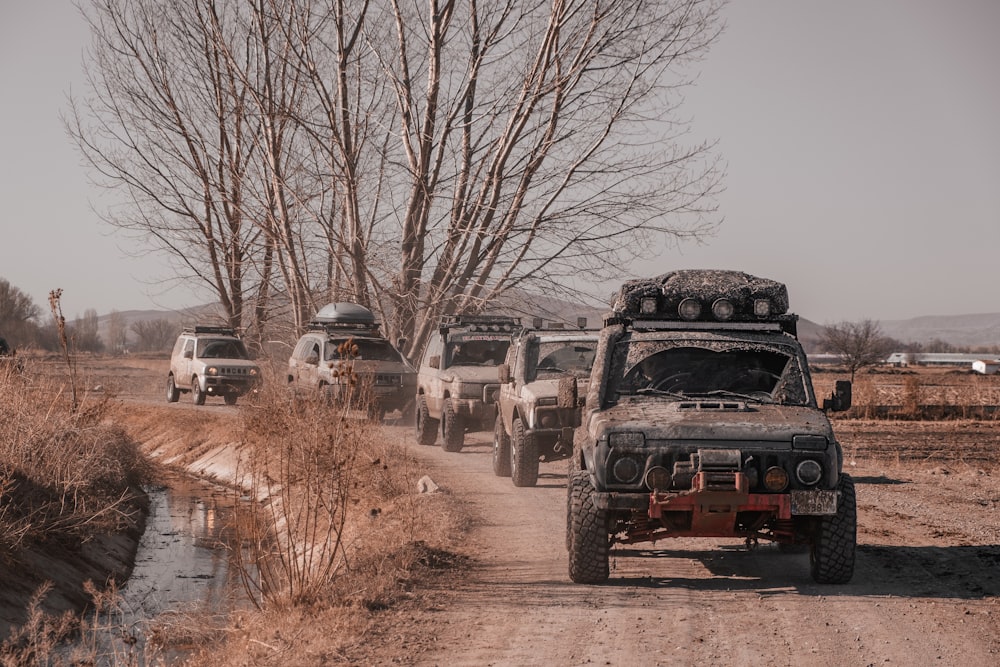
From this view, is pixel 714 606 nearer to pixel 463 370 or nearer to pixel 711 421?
pixel 711 421

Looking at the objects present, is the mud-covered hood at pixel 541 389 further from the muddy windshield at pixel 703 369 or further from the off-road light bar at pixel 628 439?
the off-road light bar at pixel 628 439

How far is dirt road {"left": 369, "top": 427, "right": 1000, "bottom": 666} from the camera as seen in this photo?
6.50 meters

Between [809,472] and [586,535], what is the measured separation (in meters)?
1.66

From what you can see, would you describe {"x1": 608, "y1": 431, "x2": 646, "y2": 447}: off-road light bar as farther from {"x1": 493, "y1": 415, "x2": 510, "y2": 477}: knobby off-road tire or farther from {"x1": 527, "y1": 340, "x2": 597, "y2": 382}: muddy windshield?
{"x1": 493, "y1": 415, "x2": 510, "y2": 477}: knobby off-road tire

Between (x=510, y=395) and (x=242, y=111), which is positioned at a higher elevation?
(x=242, y=111)

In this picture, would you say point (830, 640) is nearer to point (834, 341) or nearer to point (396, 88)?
Result: point (396, 88)

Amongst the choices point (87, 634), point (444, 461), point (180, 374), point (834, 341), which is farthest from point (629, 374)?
point (834, 341)

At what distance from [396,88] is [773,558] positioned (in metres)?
17.7

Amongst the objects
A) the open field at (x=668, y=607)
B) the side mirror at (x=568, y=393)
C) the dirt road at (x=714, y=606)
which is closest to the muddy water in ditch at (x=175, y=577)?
the open field at (x=668, y=607)

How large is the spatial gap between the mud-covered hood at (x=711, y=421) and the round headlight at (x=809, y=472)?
0.21 metres

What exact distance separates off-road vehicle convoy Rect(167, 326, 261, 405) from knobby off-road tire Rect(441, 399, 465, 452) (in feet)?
36.9

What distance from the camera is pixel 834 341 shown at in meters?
75.8

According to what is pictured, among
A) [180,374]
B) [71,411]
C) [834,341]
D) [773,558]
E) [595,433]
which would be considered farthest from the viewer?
[834,341]

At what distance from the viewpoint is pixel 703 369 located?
8977 millimetres
